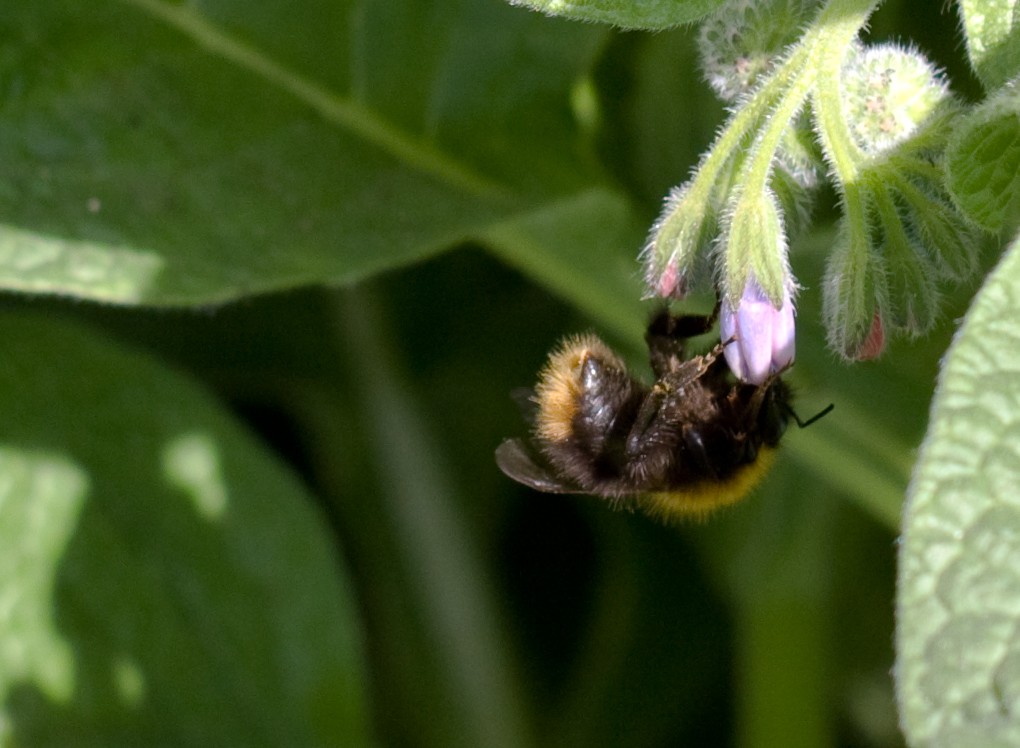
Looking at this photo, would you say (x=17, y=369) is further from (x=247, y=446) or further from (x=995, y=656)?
(x=995, y=656)

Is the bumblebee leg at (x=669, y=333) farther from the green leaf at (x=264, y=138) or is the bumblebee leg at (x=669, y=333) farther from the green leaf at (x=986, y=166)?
the green leaf at (x=264, y=138)

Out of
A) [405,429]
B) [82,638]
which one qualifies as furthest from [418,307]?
[82,638]

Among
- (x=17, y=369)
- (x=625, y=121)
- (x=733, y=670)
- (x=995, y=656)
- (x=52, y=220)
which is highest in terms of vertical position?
(x=995, y=656)

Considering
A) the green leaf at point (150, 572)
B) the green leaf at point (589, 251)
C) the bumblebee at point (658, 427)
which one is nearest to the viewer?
the bumblebee at point (658, 427)

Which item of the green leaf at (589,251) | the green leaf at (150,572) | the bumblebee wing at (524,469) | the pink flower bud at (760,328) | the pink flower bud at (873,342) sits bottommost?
the green leaf at (150,572)

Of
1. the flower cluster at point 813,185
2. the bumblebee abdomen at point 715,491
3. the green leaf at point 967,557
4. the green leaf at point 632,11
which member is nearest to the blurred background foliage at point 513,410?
the bumblebee abdomen at point 715,491
